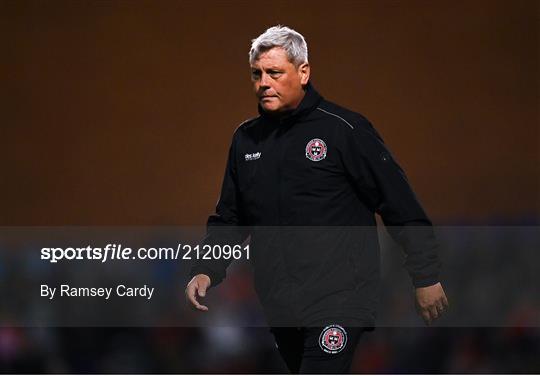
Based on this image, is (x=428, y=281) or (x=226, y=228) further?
(x=226, y=228)

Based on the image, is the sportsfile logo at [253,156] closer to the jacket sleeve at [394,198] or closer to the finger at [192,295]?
the jacket sleeve at [394,198]

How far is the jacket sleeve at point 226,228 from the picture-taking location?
3.21 metres

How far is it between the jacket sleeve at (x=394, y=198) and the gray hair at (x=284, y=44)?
0.92ft

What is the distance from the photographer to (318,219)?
2965mm

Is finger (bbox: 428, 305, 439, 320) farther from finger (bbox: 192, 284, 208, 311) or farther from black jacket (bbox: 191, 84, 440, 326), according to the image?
finger (bbox: 192, 284, 208, 311)

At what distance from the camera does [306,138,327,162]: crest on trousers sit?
9.78ft

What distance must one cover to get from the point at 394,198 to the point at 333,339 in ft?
1.51

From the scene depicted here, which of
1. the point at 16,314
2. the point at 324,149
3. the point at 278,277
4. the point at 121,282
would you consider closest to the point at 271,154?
the point at 324,149

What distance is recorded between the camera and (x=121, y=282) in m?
5.28

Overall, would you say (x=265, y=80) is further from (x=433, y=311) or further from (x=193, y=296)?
(x=433, y=311)

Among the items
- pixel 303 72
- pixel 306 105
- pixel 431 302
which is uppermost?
pixel 303 72

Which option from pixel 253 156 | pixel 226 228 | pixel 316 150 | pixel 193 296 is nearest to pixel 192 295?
pixel 193 296

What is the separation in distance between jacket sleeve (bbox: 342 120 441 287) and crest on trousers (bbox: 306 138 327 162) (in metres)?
0.07

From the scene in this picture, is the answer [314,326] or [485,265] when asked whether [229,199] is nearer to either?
[314,326]
